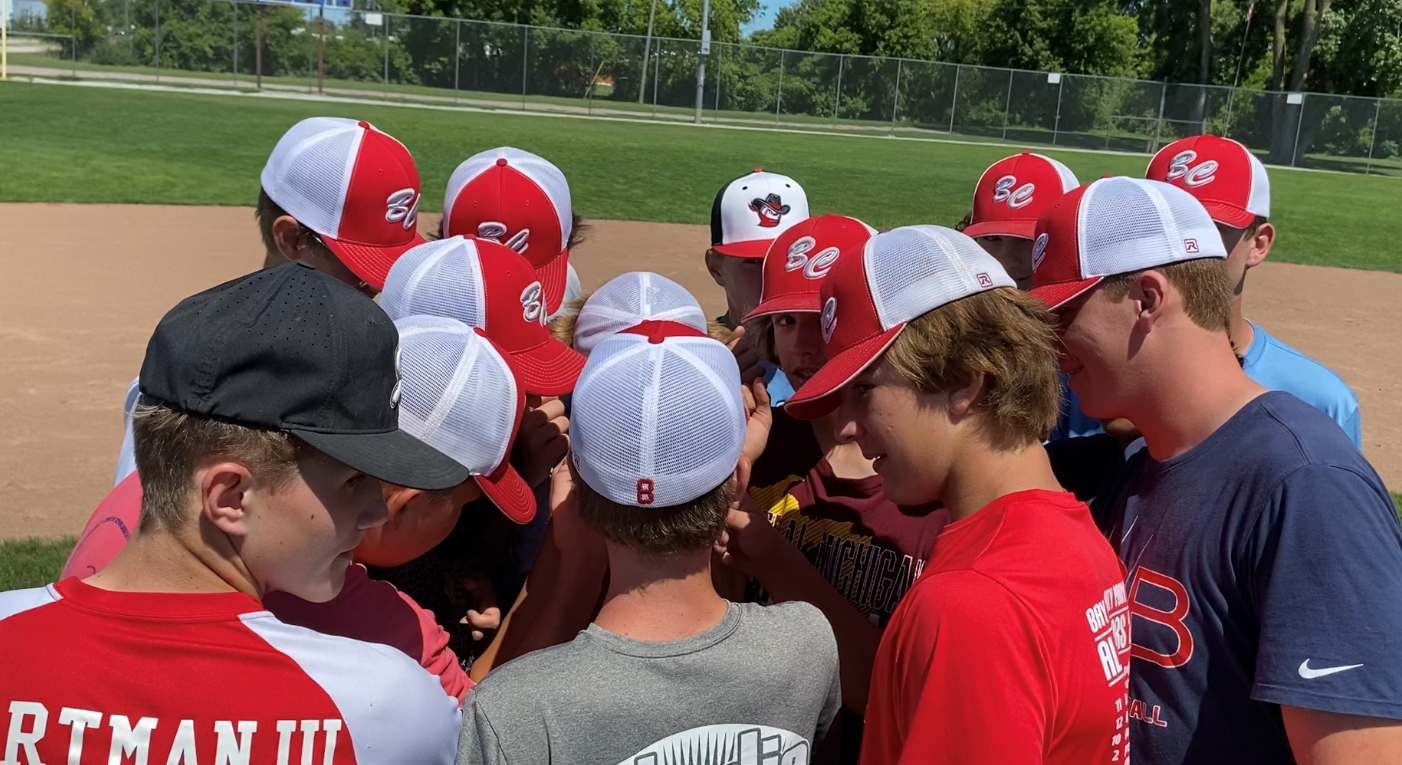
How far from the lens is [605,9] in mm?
71312

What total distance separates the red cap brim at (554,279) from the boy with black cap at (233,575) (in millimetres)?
2173

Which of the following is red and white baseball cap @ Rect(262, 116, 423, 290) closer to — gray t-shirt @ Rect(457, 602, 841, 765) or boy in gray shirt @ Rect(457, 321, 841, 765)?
boy in gray shirt @ Rect(457, 321, 841, 765)

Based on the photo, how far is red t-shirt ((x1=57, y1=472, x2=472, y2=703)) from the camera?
6.60 ft

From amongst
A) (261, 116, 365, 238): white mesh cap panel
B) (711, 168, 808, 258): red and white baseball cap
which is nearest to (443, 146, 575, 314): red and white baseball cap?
(261, 116, 365, 238): white mesh cap panel

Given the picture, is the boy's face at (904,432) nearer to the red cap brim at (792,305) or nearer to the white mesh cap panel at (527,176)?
the red cap brim at (792,305)

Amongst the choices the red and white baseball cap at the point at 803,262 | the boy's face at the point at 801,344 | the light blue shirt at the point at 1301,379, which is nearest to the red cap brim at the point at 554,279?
the red and white baseball cap at the point at 803,262

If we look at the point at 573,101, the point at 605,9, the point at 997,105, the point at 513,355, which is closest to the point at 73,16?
the point at 573,101

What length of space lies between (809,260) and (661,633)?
160cm

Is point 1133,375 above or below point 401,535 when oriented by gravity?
above

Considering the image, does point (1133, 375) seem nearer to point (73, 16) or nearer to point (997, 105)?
point (997, 105)

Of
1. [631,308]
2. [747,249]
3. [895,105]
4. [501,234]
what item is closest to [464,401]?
[631,308]

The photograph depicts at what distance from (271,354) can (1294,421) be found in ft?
6.12

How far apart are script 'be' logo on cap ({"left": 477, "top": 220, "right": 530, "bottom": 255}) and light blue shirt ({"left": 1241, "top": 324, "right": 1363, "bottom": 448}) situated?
254 cm

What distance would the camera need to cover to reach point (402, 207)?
356 centimetres
